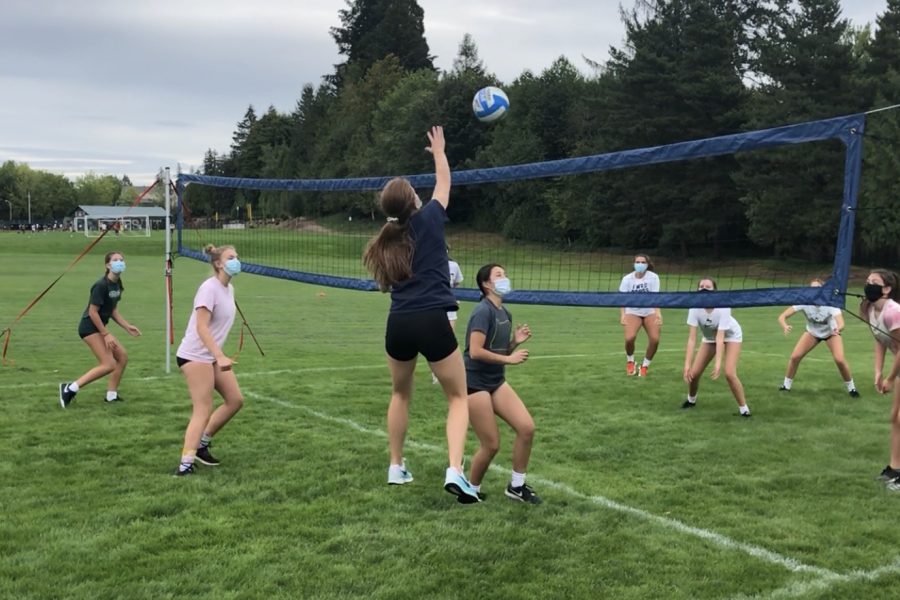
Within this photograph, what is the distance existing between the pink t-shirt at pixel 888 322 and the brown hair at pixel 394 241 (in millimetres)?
3967

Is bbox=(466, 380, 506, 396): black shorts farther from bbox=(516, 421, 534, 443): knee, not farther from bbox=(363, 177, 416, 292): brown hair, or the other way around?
bbox=(363, 177, 416, 292): brown hair

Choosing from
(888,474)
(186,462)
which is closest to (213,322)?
(186,462)

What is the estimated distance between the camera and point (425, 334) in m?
4.66

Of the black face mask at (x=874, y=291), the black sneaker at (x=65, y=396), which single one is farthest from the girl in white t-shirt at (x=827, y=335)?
the black sneaker at (x=65, y=396)

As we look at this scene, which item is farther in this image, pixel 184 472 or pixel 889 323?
pixel 184 472

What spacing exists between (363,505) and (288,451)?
174 centimetres

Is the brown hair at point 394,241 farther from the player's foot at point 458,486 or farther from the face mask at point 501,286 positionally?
the player's foot at point 458,486

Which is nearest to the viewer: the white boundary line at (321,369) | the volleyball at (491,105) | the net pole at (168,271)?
the volleyball at (491,105)

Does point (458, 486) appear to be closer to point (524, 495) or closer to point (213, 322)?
point (524, 495)

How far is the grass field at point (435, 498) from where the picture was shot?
14.6 feet

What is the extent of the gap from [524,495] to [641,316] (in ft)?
20.9

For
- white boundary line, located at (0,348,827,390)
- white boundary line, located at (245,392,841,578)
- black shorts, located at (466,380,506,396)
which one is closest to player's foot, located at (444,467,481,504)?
black shorts, located at (466,380,506,396)

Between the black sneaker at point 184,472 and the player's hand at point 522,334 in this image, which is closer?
the player's hand at point 522,334

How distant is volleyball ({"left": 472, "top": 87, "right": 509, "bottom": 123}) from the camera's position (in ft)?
30.0
